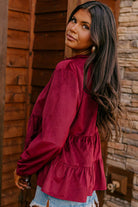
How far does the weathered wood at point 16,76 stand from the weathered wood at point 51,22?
396 millimetres

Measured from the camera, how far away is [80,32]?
1.41m

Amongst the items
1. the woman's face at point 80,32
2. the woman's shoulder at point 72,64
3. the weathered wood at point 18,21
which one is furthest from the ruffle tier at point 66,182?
the weathered wood at point 18,21

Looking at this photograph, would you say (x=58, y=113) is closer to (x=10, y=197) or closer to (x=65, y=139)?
(x=65, y=139)

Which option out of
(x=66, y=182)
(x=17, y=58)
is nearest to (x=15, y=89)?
(x=17, y=58)

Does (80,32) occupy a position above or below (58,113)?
above

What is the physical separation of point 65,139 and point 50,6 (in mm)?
1407

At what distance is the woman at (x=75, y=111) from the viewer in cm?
128

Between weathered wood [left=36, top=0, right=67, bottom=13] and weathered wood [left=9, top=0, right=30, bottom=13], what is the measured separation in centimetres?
9

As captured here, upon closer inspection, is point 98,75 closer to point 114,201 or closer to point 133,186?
point 133,186

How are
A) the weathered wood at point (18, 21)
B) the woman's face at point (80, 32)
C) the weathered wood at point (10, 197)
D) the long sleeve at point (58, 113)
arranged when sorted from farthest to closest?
the weathered wood at point (10, 197) → the weathered wood at point (18, 21) → the woman's face at point (80, 32) → the long sleeve at point (58, 113)

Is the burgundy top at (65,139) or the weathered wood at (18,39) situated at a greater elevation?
the weathered wood at (18,39)

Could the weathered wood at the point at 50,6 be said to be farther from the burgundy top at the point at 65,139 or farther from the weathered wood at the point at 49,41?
the burgundy top at the point at 65,139

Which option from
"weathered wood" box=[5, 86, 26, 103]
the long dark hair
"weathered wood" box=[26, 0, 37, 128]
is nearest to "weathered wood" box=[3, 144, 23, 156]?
"weathered wood" box=[26, 0, 37, 128]

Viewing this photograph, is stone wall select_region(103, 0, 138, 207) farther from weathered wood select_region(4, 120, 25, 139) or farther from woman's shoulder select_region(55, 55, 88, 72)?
woman's shoulder select_region(55, 55, 88, 72)
